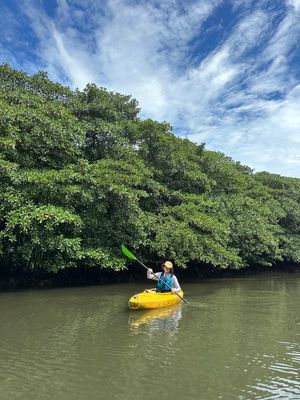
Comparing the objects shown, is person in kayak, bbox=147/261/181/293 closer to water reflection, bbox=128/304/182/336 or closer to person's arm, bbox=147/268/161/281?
person's arm, bbox=147/268/161/281

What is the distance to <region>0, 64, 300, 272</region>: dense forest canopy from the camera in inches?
534

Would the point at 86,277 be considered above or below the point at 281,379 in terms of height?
above

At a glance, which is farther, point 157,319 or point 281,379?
point 157,319

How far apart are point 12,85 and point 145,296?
11.4 meters

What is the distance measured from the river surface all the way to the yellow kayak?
227 millimetres

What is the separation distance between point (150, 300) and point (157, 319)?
3.78 ft

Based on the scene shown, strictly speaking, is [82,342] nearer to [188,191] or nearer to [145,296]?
[145,296]

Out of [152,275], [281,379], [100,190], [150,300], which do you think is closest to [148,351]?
[281,379]

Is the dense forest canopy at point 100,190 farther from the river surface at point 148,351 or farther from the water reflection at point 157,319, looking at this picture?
the water reflection at point 157,319

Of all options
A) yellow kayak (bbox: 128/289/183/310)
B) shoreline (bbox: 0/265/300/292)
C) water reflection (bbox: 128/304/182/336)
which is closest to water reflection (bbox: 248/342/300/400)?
water reflection (bbox: 128/304/182/336)

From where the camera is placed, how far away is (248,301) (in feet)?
44.9

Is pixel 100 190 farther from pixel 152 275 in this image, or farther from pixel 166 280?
pixel 166 280

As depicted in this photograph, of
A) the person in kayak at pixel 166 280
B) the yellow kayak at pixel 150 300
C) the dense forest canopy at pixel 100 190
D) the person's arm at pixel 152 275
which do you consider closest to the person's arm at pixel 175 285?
the person in kayak at pixel 166 280

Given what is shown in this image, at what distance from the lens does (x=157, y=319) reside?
405 inches
